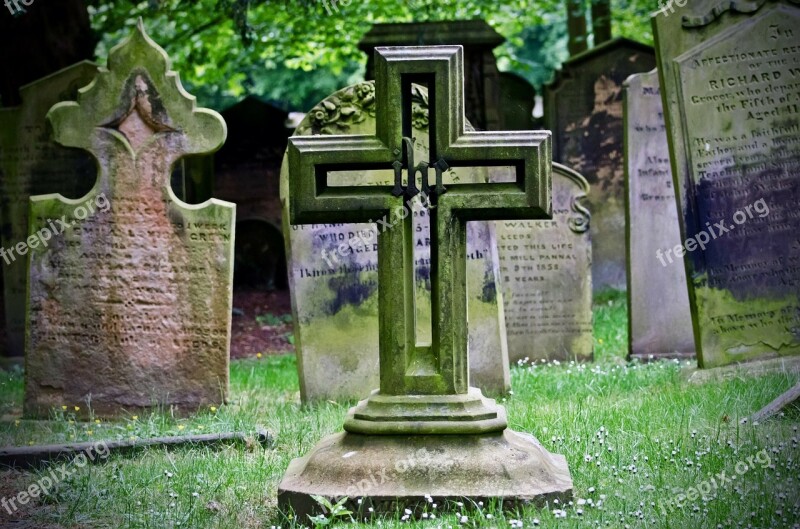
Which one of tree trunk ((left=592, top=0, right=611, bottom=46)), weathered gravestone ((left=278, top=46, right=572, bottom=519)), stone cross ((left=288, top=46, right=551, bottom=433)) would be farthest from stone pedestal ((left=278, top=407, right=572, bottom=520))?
tree trunk ((left=592, top=0, right=611, bottom=46))

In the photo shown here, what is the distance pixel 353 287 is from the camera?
24.4ft

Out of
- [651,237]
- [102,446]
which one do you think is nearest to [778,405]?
[102,446]

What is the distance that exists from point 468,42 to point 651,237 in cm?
512

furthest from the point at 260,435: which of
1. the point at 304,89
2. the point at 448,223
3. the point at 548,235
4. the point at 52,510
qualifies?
the point at 304,89

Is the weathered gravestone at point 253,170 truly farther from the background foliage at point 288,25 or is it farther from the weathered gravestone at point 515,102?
the weathered gravestone at point 515,102

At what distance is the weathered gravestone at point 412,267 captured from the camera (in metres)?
4.48

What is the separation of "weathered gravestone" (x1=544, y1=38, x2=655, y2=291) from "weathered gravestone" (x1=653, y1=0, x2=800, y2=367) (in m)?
5.43

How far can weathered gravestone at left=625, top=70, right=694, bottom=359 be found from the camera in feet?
29.5

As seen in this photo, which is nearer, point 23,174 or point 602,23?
point 23,174

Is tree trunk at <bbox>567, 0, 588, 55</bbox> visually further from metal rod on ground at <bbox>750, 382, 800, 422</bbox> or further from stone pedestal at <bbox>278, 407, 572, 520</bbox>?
stone pedestal at <bbox>278, 407, 572, 520</bbox>

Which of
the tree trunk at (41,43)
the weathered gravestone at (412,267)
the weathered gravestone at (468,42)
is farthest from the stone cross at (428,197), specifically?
the weathered gravestone at (468,42)

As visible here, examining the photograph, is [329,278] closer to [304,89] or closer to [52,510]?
[52,510]

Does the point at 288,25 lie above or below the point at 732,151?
above

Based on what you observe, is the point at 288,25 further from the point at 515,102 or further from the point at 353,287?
the point at 353,287
